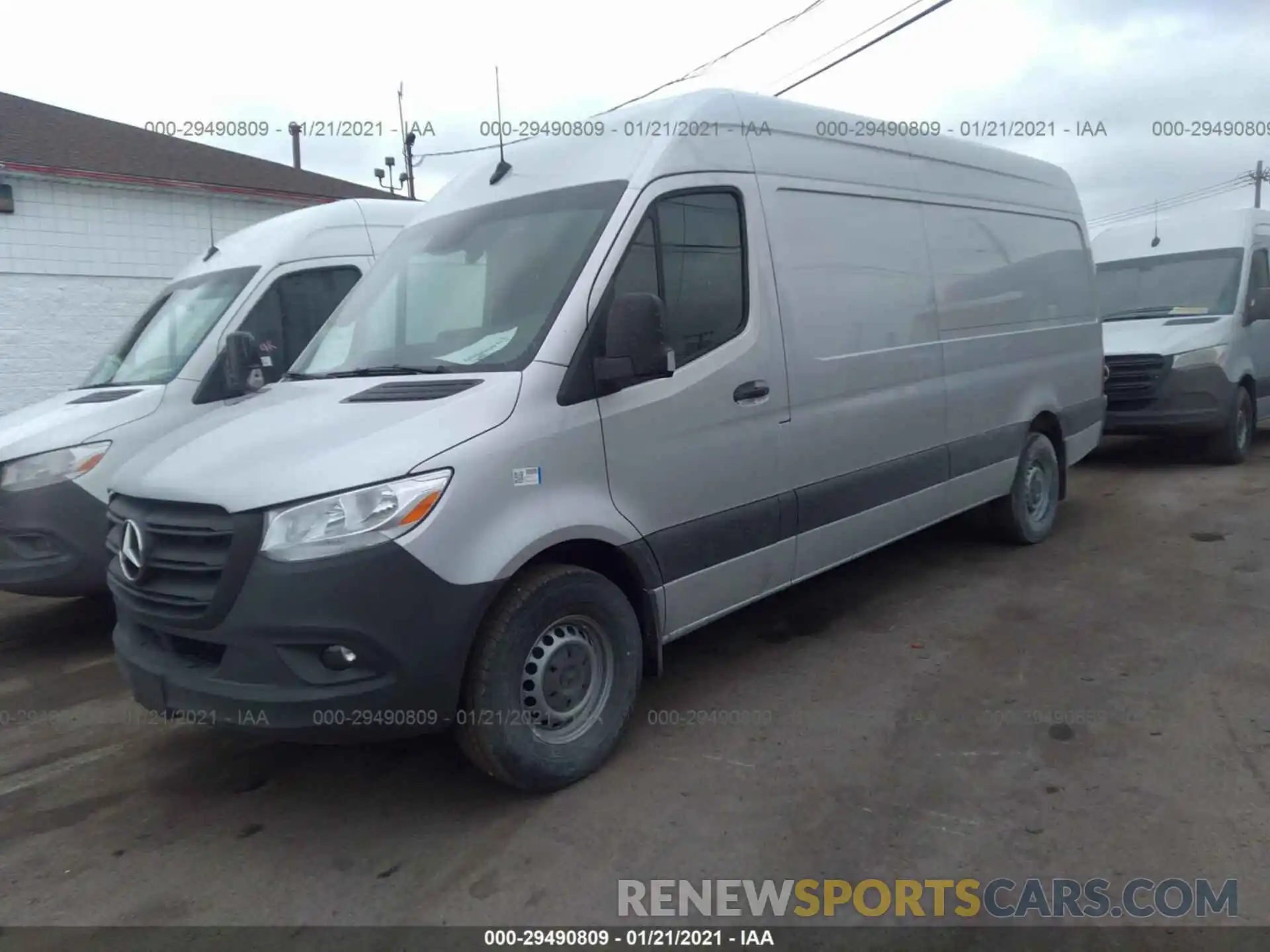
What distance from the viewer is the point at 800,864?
3.20 m

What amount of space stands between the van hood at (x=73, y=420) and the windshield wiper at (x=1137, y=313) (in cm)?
974

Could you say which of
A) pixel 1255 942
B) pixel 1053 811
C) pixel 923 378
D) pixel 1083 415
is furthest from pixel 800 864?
pixel 1083 415

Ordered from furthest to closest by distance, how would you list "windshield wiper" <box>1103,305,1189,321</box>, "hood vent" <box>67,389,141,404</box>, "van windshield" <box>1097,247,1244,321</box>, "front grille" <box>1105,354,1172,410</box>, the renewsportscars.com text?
"windshield wiper" <box>1103,305,1189,321</box>, "van windshield" <box>1097,247,1244,321</box>, "front grille" <box>1105,354,1172,410</box>, "hood vent" <box>67,389,141,404</box>, the renewsportscars.com text

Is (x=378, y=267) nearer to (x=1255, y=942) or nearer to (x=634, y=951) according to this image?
(x=634, y=951)

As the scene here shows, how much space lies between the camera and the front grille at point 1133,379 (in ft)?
31.9

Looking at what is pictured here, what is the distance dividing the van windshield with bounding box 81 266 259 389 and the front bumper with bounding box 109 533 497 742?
3423 millimetres

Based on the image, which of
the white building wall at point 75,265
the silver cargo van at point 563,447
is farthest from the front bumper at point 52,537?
the white building wall at point 75,265

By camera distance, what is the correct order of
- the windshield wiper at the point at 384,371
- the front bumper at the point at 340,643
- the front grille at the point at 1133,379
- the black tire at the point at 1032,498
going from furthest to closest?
1. the front grille at the point at 1133,379
2. the black tire at the point at 1032,498
3. the windshield wiper at the point at 384,371
4. the front bumper at the point at 340,643

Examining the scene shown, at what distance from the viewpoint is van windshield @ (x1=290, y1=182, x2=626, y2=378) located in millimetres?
3875

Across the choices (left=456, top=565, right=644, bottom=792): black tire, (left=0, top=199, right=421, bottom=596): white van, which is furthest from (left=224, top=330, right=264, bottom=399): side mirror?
(left=456, top=565, right=644, bottom=792): black tire

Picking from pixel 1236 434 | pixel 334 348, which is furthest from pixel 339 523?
pixel 1236 434

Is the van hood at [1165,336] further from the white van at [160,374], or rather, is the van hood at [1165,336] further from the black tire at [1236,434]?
the white van at [160,374]

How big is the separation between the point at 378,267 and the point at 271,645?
2292mm

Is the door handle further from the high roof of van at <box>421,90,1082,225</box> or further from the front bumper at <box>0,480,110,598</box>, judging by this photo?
the front bumper at <box>0,480,110,598</box>
